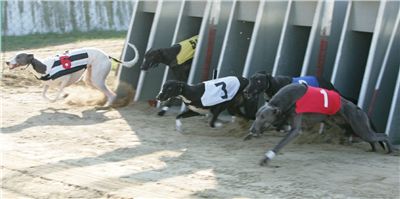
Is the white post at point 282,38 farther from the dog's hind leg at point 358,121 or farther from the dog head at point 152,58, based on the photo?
the dog's hind leg at point 358,121

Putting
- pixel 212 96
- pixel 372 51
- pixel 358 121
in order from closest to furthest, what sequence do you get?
pixel 358 121 < pixel 372 51 < pixel 212 96

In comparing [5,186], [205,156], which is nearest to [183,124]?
[205,156]

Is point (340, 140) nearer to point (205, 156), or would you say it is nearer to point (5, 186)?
point (205, 156)

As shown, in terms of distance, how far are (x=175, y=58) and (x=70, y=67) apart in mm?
1367

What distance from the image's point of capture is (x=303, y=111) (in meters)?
6.91

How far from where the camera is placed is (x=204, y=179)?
6133 mm

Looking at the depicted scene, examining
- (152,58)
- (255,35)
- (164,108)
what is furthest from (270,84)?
(152,58)

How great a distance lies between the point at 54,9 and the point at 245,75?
35.0 ft

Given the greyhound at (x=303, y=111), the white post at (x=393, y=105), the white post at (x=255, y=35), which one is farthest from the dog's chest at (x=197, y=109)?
the white post at (x=393, y=105)

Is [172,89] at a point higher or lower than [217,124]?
higher

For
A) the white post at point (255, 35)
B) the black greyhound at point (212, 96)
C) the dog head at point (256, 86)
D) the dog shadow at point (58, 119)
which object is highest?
the white post at point (255, 35)

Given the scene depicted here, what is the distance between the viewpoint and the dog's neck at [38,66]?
9.54 meters

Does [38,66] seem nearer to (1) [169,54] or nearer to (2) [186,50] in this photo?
(1) [169,54]

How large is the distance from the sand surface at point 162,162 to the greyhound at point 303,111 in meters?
0.18
